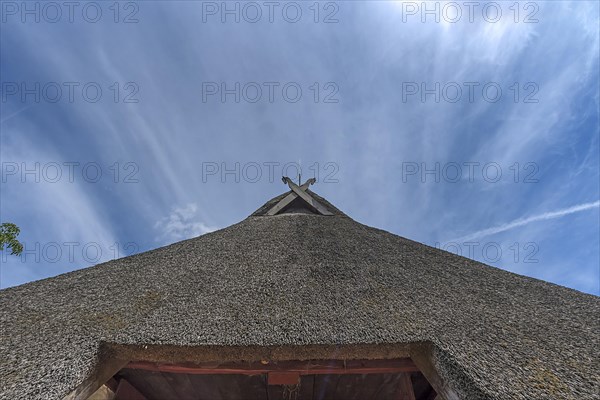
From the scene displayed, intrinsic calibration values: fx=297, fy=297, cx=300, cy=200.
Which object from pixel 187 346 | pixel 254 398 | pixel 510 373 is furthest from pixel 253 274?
pixel 254 398

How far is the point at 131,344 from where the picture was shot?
80.6 inches

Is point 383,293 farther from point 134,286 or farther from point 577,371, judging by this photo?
point 134,286

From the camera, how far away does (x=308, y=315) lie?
2.29 metres

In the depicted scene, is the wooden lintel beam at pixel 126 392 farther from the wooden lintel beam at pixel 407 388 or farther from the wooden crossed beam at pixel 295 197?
the wooden crossed beam at pixel 295 197

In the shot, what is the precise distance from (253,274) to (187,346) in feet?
3.50

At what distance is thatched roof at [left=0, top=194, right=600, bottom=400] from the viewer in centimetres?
185

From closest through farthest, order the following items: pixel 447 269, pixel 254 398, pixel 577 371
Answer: pixel 577 371
pixel 447 269
pixel 254 398

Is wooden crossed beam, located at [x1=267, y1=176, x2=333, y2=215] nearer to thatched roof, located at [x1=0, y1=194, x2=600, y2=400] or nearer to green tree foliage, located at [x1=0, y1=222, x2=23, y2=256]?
thatched roof, located at [x1=0, y1=194, x2=600, y2=400]

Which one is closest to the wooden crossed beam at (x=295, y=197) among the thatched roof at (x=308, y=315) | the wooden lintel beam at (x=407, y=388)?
the thatched roof at (x=308, y=315)

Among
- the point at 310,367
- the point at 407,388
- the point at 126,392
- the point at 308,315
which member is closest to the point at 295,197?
the point at 407,388

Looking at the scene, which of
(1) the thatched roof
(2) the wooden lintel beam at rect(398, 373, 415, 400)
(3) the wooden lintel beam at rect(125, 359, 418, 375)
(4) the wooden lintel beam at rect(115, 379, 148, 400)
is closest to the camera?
(1) the thatched roof

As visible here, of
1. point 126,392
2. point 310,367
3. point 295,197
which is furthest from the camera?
point 295,197

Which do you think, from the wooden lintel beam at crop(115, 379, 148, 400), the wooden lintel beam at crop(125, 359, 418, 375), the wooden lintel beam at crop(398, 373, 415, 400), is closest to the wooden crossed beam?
the wooden lintel beam at crop(398, 373, 415, 400)

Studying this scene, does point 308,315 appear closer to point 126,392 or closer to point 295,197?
point 126,392
